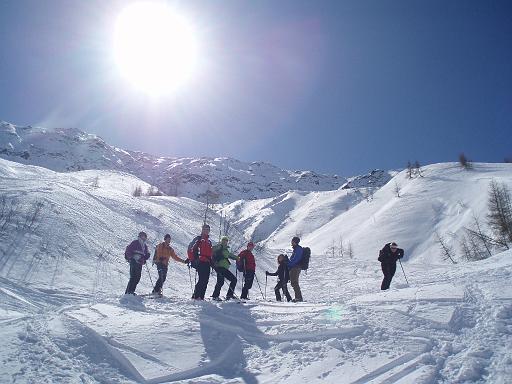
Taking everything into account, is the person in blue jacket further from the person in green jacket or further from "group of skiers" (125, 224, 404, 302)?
the person in green jacket

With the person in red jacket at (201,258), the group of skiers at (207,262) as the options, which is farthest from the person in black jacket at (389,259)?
the person in red jacket at (201,258)

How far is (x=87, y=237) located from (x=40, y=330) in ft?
51.9

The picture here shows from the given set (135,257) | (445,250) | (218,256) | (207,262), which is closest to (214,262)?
(218,256)

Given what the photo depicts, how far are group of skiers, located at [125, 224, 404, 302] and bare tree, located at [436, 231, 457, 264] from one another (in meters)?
26.8

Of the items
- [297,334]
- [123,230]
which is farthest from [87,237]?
[297,334]

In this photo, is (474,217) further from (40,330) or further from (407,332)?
(40,330)

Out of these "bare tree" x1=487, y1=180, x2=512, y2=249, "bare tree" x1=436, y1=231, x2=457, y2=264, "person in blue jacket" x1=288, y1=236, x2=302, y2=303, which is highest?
"bare tree" x1=487, y1=180, x2=512, y2=249

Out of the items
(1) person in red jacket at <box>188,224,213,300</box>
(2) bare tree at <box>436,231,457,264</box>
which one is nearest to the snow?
(1) person in red jacket at <box>188,224,213,300</box>

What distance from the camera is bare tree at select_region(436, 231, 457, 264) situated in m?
37.5

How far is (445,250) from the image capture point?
126 feet

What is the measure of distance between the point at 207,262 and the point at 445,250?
34.0 m

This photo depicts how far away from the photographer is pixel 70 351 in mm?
6219

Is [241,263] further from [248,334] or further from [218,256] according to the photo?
[248,334]

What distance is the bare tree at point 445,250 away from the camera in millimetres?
37500
